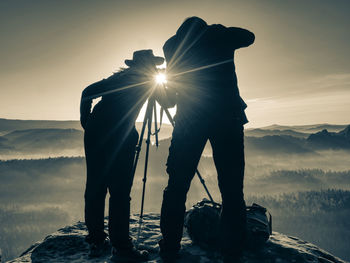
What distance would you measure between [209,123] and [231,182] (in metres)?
0.86

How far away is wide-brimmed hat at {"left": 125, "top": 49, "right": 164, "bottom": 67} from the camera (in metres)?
3.93

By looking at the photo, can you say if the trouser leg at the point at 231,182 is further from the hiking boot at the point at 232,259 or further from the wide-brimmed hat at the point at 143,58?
the wide-brimmed hat at the point at 143,58

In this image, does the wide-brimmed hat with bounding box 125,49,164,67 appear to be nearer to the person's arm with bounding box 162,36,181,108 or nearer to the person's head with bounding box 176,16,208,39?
the person's arm with bounding box 162,36,181,108

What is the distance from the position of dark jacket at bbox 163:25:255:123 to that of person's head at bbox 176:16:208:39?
3cm

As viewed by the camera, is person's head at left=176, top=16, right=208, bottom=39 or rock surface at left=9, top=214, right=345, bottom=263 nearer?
person's head at left=176, top=16, right=208, bottom=39

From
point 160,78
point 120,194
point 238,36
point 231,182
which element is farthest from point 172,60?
point 120,194

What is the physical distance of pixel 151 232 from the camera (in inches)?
207

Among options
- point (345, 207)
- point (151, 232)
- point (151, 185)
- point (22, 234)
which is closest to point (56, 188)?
point (151, 185)

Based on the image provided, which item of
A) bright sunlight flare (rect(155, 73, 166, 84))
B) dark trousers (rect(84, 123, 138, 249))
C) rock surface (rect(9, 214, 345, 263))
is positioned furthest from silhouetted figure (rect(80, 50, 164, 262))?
rock surface (rect(9, 214, 345, 263))

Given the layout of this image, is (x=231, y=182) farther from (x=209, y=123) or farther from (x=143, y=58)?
(x=143, y=58)

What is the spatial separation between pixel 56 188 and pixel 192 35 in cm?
18190

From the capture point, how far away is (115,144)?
3805 mm

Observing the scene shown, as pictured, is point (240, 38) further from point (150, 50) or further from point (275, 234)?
point (275, 234)

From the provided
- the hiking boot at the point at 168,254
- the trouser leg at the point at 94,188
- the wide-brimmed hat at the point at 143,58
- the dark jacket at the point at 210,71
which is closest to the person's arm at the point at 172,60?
the dark jacket at the point at 210,71
